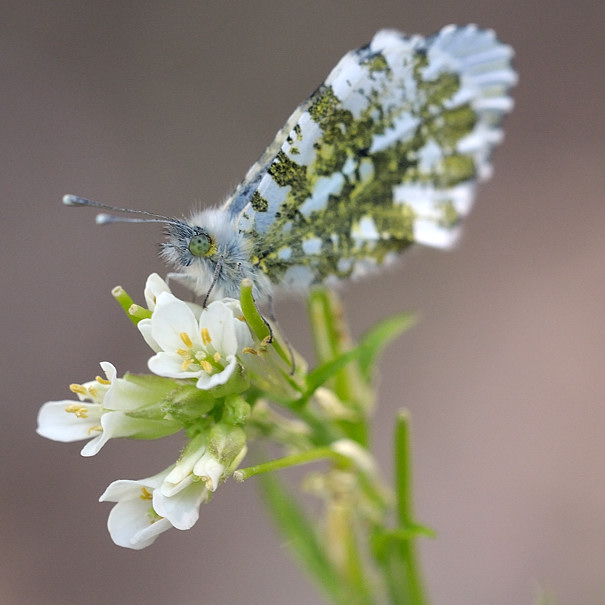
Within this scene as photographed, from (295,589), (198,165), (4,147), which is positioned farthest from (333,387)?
(4,147)

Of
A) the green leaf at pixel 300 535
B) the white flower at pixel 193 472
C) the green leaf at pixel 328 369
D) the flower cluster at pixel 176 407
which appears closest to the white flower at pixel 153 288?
the flower cluster at pixel 176 407

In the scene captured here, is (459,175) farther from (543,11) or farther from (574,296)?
(543,11)

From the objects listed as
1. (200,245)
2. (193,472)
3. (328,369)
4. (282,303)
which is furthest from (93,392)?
(282,303)

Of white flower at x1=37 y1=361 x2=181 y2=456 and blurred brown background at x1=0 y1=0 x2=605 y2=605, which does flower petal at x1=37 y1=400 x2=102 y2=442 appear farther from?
blurred brown background at x1=0 y1=0 x2=605 y2=605

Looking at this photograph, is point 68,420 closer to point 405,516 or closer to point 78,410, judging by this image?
point 78,410

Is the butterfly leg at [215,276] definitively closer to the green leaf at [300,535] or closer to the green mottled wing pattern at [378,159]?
the green mottled wing pattern at [378,159]

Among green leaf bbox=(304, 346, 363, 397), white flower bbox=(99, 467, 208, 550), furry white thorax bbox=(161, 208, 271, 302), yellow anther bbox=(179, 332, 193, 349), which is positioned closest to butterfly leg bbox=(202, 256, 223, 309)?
furry white thorax bbox=(161, 208, 271, 302)
